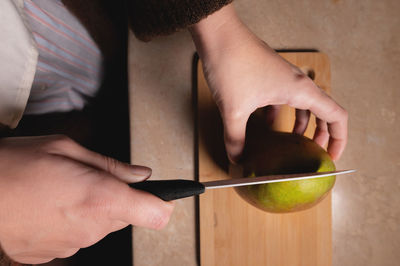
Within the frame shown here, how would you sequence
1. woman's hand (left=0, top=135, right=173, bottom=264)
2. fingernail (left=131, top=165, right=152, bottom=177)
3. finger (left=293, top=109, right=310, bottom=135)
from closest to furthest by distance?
woman's hand (left=0, top=135, right=173, bottom=264)
fingernail (left=131, top=165, right=152, bottom=177)
finger (left=293, top=109, right=310, bottom=135)

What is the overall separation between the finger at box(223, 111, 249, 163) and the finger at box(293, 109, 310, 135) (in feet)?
0.58

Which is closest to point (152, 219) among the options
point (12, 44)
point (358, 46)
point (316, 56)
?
point (12, 44)

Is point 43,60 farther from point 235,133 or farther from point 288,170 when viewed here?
point 288,170

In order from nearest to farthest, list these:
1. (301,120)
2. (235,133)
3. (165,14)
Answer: (165,14) → (235,133) → (301,120)

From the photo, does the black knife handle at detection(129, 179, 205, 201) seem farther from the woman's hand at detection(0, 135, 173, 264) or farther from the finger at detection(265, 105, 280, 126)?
the finger at detection(265, 105, 280, 126)

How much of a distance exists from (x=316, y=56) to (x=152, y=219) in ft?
1.90

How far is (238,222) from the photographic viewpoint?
27.4 inches

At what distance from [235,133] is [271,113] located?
17 centimetres

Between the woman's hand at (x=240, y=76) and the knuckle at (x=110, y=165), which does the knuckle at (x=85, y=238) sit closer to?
the knuckle at (x=110, y=165)

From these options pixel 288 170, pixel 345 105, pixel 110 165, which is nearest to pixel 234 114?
pixel 288 170

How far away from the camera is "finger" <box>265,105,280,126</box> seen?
672 millimetres

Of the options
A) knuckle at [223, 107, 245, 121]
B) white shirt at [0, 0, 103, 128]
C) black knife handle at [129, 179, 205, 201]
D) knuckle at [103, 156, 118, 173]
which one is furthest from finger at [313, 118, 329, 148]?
white shirt at [0, 0, 103, 128]

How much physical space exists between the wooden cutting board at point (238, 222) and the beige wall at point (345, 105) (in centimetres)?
4

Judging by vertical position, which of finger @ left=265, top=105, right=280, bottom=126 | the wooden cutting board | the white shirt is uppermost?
the white shirt
